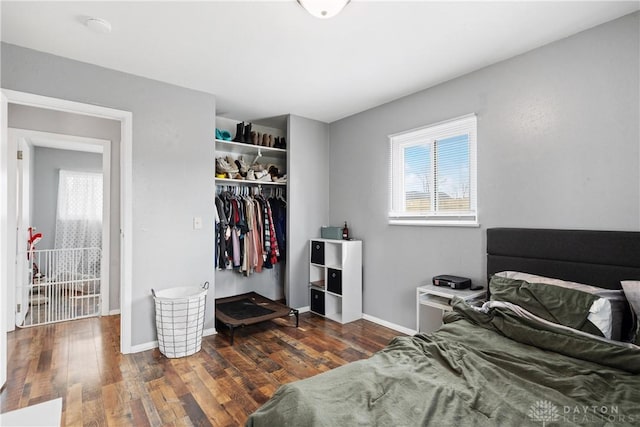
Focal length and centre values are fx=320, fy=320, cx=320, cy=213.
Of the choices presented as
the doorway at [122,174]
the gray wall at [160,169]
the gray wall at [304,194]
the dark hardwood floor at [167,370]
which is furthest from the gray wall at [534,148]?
the doorway at [122,174]

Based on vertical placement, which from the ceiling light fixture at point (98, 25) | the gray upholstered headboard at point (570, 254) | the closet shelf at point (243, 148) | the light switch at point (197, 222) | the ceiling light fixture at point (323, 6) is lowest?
the gray upholstered headboard at point (570, 254)

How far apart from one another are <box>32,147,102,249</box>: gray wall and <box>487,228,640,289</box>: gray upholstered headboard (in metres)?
6.63

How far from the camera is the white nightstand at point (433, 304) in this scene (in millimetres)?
2709

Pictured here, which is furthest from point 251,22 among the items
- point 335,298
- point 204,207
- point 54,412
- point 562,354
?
point 335,298

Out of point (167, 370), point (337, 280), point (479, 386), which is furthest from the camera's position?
point (337, 280)

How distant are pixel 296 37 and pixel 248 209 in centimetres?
218

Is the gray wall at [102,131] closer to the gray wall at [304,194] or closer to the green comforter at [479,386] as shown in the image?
the gray wall at [304,194]

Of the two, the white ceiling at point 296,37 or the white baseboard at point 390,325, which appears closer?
the white ceiling at point 296,37

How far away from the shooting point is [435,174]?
3.30 meters

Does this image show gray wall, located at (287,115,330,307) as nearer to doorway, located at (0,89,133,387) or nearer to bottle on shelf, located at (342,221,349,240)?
bottle on shelf, located at (342,221,349,240)

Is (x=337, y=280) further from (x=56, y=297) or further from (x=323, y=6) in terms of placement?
(x=56, y=297)

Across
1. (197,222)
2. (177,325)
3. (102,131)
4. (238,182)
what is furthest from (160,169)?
(102,131)

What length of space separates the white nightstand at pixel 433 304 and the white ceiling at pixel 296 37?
1.95 metres

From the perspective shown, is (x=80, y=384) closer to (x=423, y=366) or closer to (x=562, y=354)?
(x=423, y=366)
